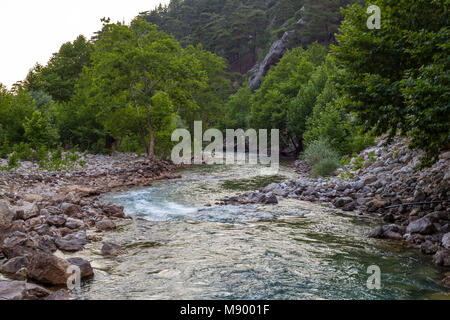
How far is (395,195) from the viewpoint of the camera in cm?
1290

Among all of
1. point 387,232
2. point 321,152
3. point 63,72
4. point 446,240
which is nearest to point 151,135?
point 321,152

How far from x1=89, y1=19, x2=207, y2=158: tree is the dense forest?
0.09 meters

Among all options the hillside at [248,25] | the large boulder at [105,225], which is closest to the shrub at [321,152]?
the large boulder at [105,225]

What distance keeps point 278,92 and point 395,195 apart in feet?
110

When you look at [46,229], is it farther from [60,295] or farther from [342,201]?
[342,201]

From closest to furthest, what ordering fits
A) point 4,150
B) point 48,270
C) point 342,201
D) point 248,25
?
point 48,270 → point 342,201 → point 4,150 → point 248,25

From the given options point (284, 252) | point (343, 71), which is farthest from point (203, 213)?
point (343, 71)

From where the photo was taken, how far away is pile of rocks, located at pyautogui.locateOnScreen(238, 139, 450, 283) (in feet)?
29.5

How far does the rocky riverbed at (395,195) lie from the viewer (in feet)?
29.4

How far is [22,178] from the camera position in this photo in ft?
55.1

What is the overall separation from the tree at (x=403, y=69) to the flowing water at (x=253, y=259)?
2.80m

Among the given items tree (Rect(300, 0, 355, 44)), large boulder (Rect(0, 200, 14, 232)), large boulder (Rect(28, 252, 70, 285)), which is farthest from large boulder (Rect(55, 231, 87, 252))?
tree (Rect(300, 0, 355, 44))

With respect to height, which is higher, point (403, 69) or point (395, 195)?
point (403, 69)
